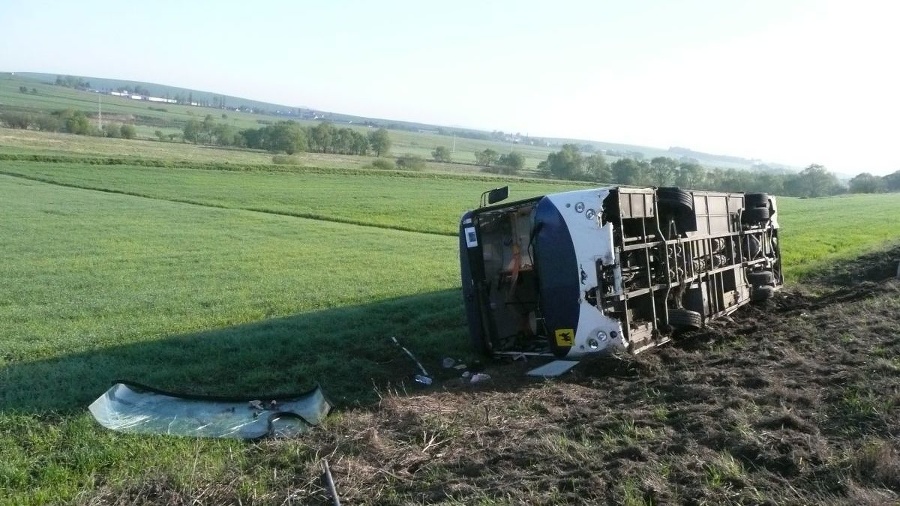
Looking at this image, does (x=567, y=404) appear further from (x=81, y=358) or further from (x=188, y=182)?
(x=188, y=182)

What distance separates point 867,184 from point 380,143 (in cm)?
5781

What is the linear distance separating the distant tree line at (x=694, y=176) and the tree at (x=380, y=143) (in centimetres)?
1329

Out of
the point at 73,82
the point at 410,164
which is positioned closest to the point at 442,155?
the point at 410,164

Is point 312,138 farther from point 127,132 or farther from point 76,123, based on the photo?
point 76,123

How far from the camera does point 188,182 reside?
149ft

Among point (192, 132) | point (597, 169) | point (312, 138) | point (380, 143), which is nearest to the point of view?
point (597, 169)

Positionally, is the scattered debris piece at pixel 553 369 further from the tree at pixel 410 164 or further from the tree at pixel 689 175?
the tree at pixel 410 164

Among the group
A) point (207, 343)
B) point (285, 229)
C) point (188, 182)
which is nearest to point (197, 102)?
point (188, 182)

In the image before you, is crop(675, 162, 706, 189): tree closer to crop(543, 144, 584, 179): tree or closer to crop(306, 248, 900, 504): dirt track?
crop(543, 144, 584, 179): tree

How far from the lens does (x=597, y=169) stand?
6391 centimetres

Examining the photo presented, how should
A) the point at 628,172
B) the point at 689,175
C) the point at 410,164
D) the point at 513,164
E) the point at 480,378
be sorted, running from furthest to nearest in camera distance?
the point at 513,164, the point at 410,164, the point at 628,172, the point at 689,175, the point at 480,378

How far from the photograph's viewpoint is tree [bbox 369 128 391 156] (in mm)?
93500

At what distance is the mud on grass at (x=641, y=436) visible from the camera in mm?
4324

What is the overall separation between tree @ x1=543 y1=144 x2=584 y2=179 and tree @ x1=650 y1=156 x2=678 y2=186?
8.35m
